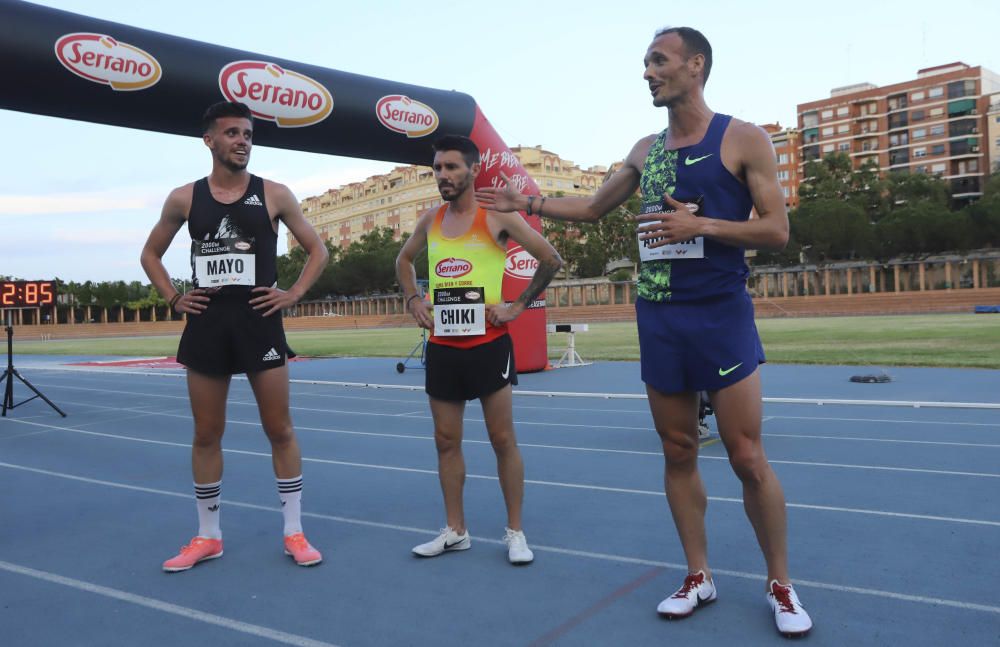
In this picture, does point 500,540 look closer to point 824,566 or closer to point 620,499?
point 620,499

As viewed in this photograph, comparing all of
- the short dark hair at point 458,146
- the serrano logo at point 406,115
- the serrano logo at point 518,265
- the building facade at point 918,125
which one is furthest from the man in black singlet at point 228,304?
the building facade at point 918,125

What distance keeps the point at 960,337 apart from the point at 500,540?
69.8ft

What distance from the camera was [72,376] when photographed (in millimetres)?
18062

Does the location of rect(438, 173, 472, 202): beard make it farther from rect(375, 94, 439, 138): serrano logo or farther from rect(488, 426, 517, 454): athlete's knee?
rect(375, 94, 439, 138): serrano logo

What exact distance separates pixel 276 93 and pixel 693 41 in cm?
755

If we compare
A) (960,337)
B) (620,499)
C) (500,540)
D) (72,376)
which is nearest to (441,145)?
(500,540)

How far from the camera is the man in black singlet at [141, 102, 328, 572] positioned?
3777 mm

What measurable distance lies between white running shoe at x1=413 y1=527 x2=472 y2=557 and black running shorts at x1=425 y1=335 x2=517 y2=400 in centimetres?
68

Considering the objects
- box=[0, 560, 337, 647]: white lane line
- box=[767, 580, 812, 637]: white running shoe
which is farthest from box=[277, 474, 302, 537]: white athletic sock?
box=[767, 580, 812, 637]: white running shoe

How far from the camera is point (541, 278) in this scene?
395 cm

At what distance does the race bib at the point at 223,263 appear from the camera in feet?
12.4

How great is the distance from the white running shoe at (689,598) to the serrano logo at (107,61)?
7.63 metres

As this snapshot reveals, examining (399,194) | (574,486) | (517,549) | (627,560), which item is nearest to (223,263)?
(517,549)

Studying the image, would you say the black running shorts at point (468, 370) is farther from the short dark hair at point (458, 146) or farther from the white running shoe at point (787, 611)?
the white running shoe at point (787, 611)
